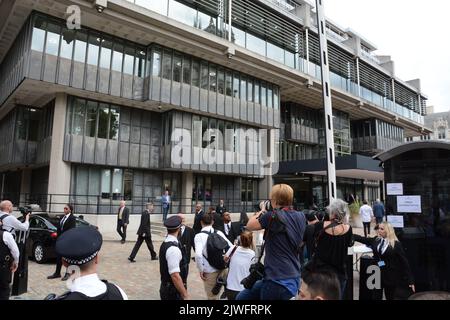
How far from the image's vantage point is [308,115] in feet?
119

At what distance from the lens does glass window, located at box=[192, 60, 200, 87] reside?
2405 centimetres

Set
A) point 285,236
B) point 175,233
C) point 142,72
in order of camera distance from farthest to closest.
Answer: point 142,72 < point 175,233 < point 285,236

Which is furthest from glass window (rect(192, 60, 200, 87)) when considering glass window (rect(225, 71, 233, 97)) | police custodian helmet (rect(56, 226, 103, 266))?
police custodian helmet (rect(56, 226, 103, 266))

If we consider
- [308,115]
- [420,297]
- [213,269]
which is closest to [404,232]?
[213,269]

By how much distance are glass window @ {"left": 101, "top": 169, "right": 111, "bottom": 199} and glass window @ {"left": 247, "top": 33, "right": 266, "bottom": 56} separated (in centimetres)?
1394

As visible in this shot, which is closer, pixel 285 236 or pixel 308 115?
pixel 285 236

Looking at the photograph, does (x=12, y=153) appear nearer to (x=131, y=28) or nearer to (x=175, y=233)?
(x=131, y=28)

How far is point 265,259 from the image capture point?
3578 millimetres

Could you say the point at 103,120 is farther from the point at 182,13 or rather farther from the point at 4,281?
the point at 4,281

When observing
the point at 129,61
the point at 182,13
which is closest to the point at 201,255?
the point at 129,61

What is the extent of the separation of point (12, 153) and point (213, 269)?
76.3ft

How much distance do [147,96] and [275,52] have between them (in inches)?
475

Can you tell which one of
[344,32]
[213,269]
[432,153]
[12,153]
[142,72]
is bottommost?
[213,269]

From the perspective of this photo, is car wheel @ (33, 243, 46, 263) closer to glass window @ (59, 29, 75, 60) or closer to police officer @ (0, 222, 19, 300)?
police officer @ (0, 222, 19, 300)
